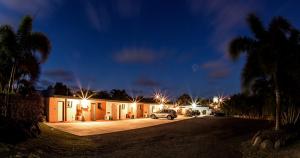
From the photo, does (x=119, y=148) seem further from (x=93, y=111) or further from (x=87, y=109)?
(x=93, y=111)

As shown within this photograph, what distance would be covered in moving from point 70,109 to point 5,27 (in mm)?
13607

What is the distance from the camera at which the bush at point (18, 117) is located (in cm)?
1150

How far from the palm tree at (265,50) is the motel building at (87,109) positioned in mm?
15332

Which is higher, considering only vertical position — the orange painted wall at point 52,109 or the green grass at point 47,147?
the orange painted wall at point 52,109

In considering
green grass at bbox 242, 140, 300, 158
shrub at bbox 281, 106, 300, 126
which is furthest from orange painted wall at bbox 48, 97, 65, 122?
shrub at bbox 281, 106, 300, 126

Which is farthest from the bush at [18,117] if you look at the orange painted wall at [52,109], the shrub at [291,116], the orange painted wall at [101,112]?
the orange painted wall at [101,112]

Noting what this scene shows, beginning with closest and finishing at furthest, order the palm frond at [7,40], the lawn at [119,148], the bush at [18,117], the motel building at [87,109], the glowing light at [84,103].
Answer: the lawn at [119,148]
the bush at [18,117]
the palm frond at [7,40]
the motel building at [87,109]
the glowing light at [84,103]

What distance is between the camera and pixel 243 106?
42.1 meters

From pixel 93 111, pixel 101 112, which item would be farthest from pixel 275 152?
pixel 101 112

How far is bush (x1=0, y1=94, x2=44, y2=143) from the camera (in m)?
11.5

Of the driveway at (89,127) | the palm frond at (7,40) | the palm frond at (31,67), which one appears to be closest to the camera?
the palm frond at (7,40)

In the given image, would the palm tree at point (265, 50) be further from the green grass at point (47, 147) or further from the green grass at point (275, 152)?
the green grass at point (47, 147)

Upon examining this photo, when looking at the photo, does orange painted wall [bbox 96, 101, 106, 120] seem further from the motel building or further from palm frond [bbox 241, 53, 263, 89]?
palm frond [bbox 241, 53, 263, 89]

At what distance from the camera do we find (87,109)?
2888 centimetres
